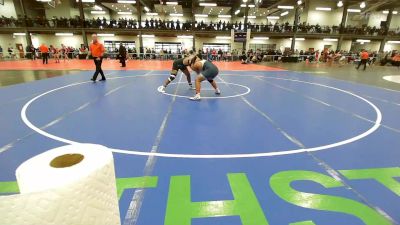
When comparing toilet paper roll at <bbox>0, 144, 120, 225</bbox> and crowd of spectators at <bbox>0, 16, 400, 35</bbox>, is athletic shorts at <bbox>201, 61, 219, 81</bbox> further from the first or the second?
crowd of spectators at <bbox>0, 16, 400, 35</bbox>

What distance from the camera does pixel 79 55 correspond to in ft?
82.2

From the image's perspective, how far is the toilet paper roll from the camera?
970 mm

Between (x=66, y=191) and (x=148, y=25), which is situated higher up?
(x=148, y=25)

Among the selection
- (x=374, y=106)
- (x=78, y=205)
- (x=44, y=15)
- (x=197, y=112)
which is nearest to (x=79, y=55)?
(x=44, y=15)

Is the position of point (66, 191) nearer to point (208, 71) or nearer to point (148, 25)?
point (208, 71)

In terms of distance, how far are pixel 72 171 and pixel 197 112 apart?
14.9 ft

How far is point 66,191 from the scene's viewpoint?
3.52 ft

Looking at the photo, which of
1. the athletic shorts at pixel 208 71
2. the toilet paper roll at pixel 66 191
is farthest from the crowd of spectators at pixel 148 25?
the toilet paper roll at pixel 66 191

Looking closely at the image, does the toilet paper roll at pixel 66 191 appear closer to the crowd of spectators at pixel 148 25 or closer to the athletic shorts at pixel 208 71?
the athletic shorts at pixel 208 71

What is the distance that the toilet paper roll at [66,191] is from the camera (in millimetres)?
970

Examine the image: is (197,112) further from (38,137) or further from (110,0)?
(110,0)

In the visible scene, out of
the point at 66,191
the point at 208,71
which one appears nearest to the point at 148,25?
the point at 208,71

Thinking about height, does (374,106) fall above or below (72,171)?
below

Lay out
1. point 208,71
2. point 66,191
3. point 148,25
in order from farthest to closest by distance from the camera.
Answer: point 148,25
point 208,71
point 66,191
